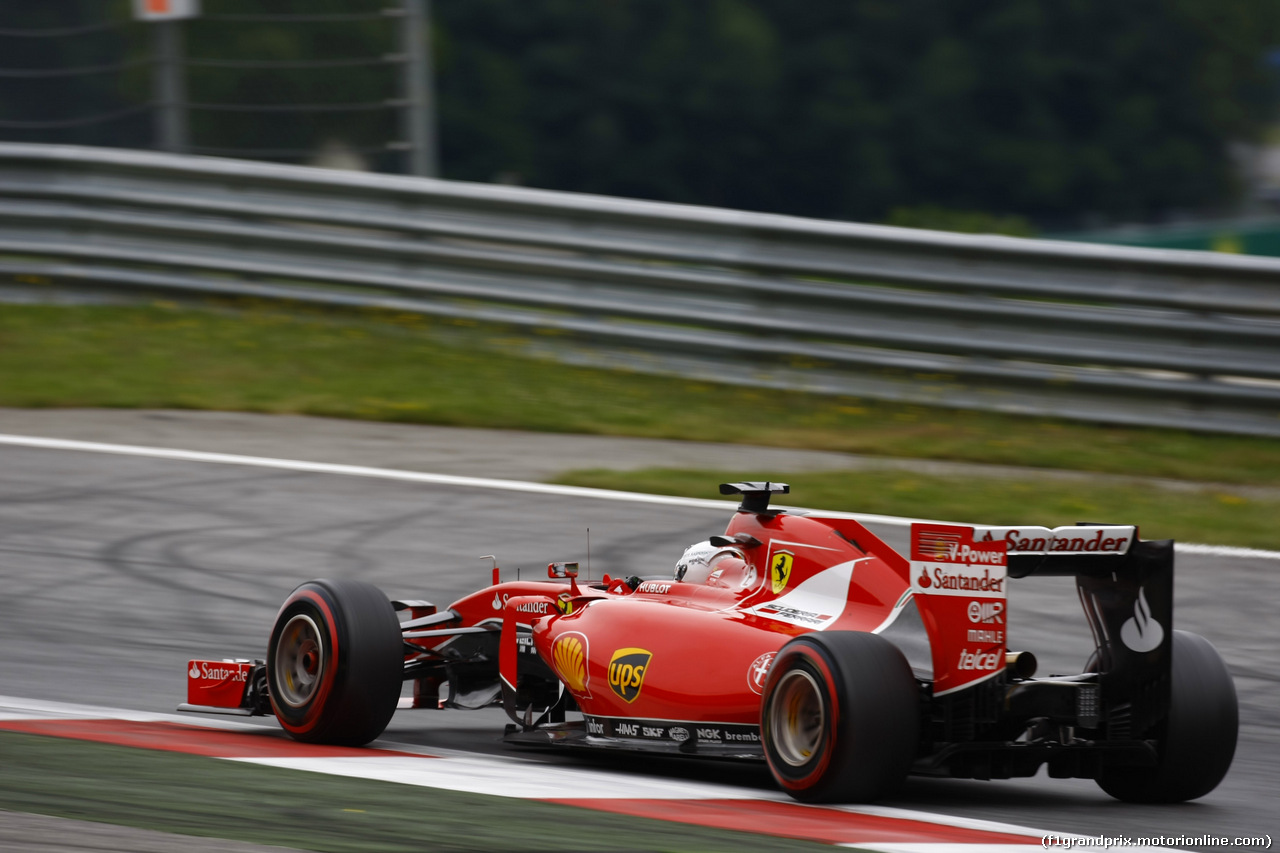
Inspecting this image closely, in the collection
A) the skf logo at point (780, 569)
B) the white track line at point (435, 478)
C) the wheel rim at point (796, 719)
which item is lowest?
the wheel rim at point (796, 719)

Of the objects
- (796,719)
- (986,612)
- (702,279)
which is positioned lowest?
(796,719)

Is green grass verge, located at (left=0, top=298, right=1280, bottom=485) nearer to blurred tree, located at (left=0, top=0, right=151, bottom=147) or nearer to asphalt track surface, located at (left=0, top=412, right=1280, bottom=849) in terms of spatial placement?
asphalt track surface, located at (left=0, top=412, right=1280, bottom=849)

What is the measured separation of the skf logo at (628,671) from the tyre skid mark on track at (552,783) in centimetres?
24

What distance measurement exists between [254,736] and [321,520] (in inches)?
137

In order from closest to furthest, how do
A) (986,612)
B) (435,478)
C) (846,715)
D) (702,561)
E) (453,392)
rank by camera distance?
(846,715), (986,612), (702,561), (435,478), (453,392)

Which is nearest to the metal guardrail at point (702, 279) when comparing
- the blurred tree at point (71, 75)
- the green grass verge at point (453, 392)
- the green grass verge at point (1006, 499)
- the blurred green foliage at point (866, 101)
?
the green grass verge at point (453, 392)

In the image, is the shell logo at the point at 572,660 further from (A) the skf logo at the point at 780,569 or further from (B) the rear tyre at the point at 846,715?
(B) the rear tyre at the point at 846,715

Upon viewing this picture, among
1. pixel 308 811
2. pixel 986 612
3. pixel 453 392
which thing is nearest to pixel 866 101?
pixel 453 392

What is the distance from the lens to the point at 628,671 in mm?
5496

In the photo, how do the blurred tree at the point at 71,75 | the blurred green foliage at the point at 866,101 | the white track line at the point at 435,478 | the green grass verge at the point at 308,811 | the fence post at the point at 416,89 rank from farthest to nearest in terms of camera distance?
the blurred green foliage at the point at 866,101 → the fence post at the point at 416,89 → the blurred tree at the point at 71,75 → the white track line at the point at 435,478 → the green grass verge at the point at 308,811

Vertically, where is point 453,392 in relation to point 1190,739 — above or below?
above

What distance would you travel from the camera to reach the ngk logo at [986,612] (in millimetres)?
4934

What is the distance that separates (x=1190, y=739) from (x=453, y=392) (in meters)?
7.44

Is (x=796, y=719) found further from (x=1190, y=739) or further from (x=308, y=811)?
(x=308, y=811)
